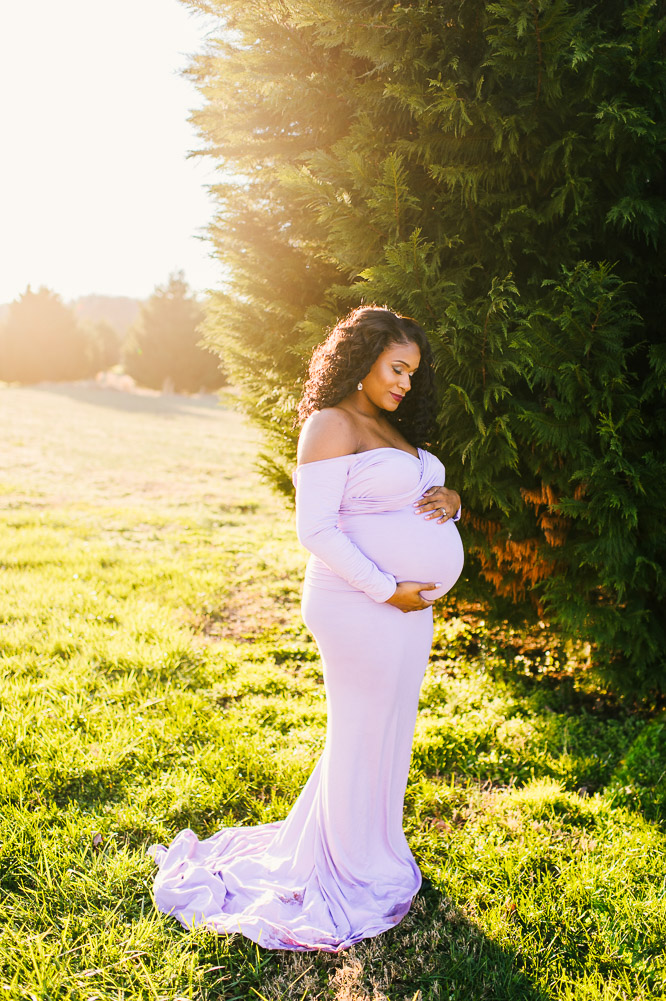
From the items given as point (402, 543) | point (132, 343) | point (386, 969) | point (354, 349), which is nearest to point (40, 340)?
point (132, 343)

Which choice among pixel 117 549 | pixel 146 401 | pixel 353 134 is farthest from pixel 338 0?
pixel 146 401

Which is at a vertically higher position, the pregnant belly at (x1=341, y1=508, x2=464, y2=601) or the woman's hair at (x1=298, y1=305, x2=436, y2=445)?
the woman's hair at (x1=298, y1=305, x2=436, y2=445)

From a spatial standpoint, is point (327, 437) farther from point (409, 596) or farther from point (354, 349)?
point (409, 596)

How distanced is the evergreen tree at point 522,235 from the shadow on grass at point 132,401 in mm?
29465

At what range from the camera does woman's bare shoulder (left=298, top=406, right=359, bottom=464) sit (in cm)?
250

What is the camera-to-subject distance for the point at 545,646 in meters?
5.35

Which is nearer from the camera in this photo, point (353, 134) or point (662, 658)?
point (353, 134)

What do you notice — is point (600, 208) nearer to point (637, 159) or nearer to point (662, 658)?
point (637, 159)

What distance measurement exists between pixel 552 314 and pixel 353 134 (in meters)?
1.56

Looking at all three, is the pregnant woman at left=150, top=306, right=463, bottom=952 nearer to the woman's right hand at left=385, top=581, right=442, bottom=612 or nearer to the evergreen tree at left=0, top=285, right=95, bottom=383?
the woman's right hand at left=385, top=581, right=442, bottom=612

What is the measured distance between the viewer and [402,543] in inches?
103

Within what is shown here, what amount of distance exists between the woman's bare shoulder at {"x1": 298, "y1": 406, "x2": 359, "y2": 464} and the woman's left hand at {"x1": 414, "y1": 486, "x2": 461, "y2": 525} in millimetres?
392

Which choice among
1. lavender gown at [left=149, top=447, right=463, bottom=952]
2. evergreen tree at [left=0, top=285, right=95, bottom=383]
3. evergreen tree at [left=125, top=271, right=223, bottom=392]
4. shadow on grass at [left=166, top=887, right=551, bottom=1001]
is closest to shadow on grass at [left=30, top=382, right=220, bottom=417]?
evergreen tree at [left=0, top=285, right=95, bottom=383]

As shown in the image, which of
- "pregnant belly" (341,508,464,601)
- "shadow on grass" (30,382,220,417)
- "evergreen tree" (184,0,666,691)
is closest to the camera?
"pregnant belly" (341,508,464,601)
